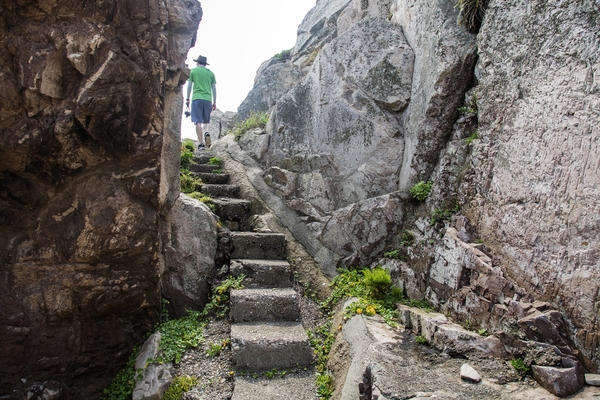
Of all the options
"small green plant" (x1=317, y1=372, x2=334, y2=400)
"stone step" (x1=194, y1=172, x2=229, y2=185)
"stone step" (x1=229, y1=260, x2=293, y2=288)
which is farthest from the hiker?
"small green plant" (x1=317, y1=372, x2=334, y2=400)

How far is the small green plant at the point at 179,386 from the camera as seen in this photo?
4039 millimetres

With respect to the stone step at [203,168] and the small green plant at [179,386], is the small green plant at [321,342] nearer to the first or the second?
the small green plant at [179,386]

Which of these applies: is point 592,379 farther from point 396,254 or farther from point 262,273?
point 262,273

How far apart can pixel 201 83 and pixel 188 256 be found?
199 inches

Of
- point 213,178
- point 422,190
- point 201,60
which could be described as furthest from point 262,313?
point 201,60

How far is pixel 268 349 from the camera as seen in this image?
14.8 ft

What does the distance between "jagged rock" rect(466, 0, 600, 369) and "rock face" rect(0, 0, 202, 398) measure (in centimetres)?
384

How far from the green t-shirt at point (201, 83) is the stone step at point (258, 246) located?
14.6ft

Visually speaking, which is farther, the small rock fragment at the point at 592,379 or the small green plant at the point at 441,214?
the small green plant at the point at 441,214

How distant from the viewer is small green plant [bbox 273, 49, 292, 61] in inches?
523

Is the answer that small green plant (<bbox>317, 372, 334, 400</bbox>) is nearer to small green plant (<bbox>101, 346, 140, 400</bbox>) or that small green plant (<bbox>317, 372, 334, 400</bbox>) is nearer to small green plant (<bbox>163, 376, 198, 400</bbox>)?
small green plant (<bbox>163, 376, 198, 400</bbox>)

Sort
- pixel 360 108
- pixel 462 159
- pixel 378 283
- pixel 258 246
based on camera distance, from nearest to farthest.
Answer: pixel 378 283 < pixel 462 159 < pixel 258 246 < pixel 360 108

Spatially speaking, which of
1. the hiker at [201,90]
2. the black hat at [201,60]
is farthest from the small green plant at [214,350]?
the black hat at [201,60]

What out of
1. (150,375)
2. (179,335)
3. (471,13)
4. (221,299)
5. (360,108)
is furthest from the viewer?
(360,108)
